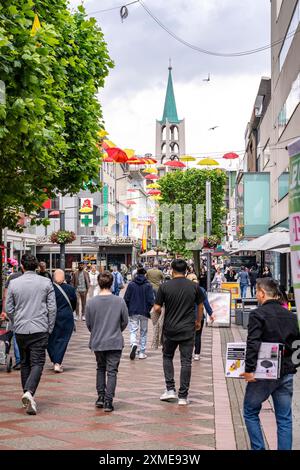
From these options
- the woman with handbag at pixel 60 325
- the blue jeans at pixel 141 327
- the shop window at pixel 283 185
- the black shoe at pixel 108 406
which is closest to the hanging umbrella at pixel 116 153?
the shop window at pixel 283 185

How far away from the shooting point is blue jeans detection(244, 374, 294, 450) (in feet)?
20.9

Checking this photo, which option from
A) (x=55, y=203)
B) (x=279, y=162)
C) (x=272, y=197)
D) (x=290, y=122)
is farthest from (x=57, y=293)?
(x=55, y=203)

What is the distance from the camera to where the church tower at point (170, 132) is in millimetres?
157375

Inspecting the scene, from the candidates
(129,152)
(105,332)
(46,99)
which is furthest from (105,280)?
(129,152)

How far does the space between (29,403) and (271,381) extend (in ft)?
11.5

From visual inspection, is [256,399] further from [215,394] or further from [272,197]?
[272,197]

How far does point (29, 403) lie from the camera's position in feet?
29.0

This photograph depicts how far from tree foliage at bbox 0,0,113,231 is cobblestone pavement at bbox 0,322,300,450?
3483mm

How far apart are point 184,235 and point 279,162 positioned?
23.0 meters

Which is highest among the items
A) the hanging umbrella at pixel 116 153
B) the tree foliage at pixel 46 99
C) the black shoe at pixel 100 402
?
the hanging umbrella at pixel 116 153

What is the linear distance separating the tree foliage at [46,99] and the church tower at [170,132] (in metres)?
137

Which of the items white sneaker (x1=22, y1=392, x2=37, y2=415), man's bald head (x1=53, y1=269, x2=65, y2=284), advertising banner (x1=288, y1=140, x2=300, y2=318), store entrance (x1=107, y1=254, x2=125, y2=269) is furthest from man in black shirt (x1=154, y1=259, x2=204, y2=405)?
store entrance (x1=107, y1=254, x2=125, y2=269)

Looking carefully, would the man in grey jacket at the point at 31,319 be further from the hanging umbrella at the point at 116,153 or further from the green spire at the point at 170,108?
the green spire at the point at 170,108

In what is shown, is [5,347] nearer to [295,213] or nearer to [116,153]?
[295,213]
